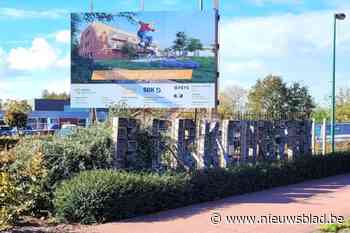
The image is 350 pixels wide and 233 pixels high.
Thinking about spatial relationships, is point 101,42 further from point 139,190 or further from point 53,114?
point 53,114

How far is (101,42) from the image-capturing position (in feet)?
81.0

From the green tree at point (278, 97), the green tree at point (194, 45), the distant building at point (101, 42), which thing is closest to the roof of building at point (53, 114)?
the green tree at point (278, 97)

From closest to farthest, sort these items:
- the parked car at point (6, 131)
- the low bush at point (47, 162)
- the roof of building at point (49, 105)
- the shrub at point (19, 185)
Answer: the shrub at point (19, 185), the low bush at point (47, 162), the parked car at point (6, 131), the roof of building at point (49, 105)

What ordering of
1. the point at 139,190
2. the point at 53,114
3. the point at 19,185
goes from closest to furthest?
the point at 19,185
the point at 139,190
the point at 53,114

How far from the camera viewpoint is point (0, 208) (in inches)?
369

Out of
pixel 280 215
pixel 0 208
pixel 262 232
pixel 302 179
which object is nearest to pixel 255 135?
pixel 302 179

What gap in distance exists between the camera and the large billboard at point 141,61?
76.4 feet

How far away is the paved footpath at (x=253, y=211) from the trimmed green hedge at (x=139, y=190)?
23 centimetres

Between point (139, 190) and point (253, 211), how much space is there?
7.26 ft

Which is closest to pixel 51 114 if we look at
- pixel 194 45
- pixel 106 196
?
pixel 194 45

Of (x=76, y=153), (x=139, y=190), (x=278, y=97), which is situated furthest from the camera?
(x=278, y=97)

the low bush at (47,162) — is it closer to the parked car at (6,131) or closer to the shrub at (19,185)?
the shrub at (19,185)

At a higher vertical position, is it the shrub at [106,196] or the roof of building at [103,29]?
the roof of building at [103,29]

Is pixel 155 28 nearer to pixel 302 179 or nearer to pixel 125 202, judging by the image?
pixel 302 179
